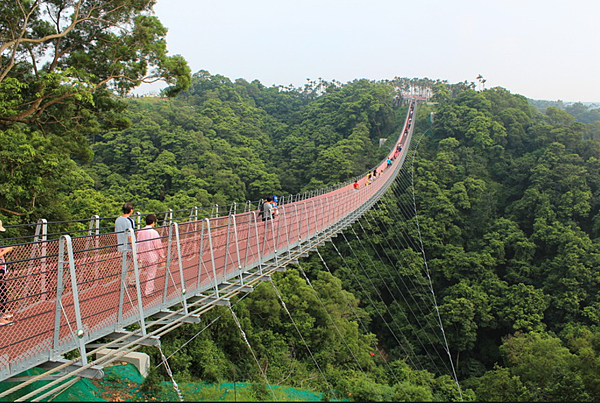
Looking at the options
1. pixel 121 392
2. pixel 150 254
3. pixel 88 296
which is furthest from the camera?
pixel 121 392

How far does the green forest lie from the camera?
7.29 metres

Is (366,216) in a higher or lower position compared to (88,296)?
lower

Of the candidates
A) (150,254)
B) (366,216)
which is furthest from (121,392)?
(366,216)

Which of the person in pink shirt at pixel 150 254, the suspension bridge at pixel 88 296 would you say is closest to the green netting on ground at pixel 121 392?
the suspension bridge at pixel 88 296

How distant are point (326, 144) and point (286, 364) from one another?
25150 millimetres

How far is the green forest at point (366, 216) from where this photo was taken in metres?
7.29

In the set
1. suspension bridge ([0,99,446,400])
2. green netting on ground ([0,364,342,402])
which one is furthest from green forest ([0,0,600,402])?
suspension bridge ([0,99,446,400])

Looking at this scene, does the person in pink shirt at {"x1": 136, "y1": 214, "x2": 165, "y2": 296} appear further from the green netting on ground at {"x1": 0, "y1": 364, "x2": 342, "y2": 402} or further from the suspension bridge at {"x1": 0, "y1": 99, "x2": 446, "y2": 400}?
the green netting on ground at {"x1": 0, "y1": 364, "x2": 342, "y2": 402}

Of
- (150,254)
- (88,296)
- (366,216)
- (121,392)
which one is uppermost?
(150,254)

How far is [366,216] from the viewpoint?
2259cm

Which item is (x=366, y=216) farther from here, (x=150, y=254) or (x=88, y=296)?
(x=88, y=296)

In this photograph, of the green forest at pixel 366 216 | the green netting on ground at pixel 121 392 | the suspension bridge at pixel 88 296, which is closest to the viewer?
the suspension bridge at pixel 88 296

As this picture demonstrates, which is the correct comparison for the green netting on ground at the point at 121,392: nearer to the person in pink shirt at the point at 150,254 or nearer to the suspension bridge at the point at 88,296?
the suspension bridge at the point at 88,296

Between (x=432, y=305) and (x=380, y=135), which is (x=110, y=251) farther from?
(x=380, y=135)
